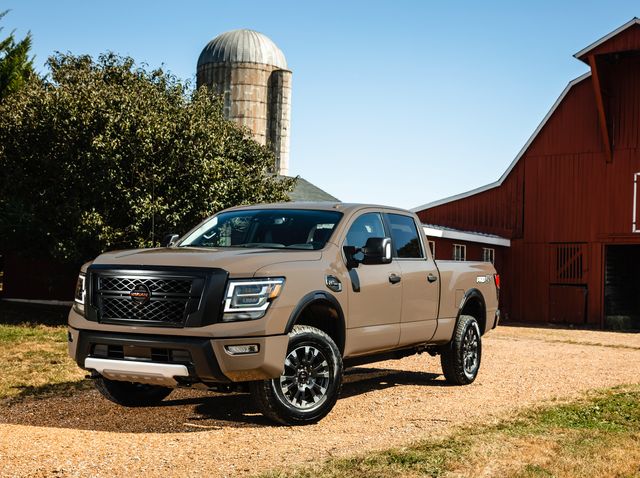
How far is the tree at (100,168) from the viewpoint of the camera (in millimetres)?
19594

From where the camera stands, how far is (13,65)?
1030 inches

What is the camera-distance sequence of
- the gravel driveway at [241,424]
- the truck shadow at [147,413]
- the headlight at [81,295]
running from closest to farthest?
the gravel driveway at [241,424], the headlight at [81,295], the truck shadow at [147,413]

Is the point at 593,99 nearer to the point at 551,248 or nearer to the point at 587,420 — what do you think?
the point at 551,248

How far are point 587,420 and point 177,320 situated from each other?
4.09m

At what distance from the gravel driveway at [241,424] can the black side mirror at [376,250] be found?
1510mm

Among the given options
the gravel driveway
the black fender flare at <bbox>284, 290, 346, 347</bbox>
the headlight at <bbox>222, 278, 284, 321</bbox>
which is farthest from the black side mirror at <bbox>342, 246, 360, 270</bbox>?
the gravel driveway

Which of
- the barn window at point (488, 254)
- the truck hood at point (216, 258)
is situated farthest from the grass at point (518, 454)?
the barn window at point (488, 254)

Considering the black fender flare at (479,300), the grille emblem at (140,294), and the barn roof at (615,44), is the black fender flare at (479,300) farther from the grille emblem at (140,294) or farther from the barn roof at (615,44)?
the barn roof at (615,44)

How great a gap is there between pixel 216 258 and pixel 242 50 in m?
36.0

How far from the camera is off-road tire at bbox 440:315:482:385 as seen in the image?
10305 mm

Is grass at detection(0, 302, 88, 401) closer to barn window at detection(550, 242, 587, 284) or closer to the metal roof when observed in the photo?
the metal roof

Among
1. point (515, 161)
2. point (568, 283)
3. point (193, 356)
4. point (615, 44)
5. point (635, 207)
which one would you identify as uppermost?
point (615, 44)

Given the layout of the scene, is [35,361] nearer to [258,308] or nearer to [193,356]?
[193,356]

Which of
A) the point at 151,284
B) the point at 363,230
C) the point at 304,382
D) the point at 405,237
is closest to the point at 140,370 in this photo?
the point at 151,284
